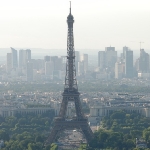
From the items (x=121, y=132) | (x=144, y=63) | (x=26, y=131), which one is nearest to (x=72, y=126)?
(x=121, y=132)

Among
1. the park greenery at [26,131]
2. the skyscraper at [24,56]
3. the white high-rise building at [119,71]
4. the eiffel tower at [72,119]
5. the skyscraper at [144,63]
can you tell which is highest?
the skyscraper at [24,56]

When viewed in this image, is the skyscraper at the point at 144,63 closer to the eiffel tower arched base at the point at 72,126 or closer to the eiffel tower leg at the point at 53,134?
the eiffel tower arched base at the point at 72,126

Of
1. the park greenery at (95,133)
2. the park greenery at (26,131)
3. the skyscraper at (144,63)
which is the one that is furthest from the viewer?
the skyscraper at (144,63)

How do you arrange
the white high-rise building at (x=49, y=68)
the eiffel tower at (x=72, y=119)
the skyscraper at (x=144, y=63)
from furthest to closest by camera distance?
1. the skyscraper at (x=144, y=63)
2. the white high-rise building at (x=49, y=68)
3. the eiffel tower at (x=72, y=119)

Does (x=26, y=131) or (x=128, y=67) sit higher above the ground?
(x=128, y=67)

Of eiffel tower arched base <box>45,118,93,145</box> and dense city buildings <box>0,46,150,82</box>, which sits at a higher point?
dense city buildings <box>0,46,150,82</box>

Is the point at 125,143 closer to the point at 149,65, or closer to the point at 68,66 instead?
the point at 68,66

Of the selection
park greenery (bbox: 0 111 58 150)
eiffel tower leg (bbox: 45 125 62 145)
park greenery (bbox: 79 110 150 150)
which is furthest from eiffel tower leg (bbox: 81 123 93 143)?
park greenery (bbox: 0 111 58 150)

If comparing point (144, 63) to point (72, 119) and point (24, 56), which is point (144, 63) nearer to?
point (24, 56)

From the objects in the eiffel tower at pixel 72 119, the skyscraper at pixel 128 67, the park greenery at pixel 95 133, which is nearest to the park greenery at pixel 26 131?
the park greenery at pixel 95 133

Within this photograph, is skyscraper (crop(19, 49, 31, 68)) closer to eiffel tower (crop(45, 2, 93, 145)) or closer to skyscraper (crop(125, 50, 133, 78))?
skyscraper (crop(125, 50, 133, 78))

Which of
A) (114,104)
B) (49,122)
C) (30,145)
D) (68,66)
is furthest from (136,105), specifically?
(30,145)
